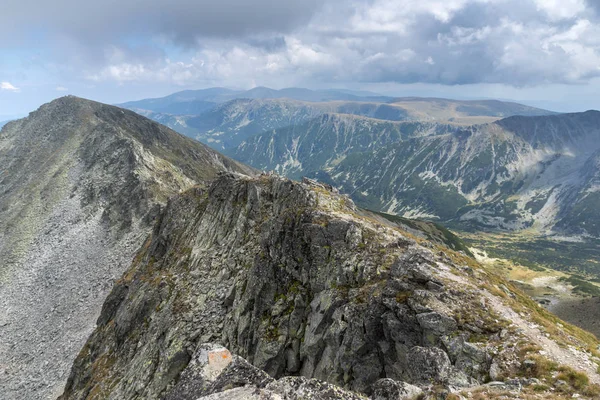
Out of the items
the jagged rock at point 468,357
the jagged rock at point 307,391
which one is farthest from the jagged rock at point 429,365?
the jagged rock at point 307,391

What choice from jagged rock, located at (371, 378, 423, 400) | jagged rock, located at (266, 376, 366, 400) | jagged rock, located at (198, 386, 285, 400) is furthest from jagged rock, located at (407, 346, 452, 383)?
jagged rock, located at (198, 386, 285, 400)

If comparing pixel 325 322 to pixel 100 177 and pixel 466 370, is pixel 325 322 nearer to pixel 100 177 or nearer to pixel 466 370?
pixel 466 370

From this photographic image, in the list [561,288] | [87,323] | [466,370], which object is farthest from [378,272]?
[561,288]

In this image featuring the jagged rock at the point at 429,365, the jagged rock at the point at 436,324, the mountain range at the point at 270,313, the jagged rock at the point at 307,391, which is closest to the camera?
the jagged rock at the point at 307,391

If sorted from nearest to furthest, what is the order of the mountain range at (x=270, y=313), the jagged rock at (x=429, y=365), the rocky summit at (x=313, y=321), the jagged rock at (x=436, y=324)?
1. the rocky summit at (x=313, y=321)
2. the mountain range at (x=270, y=313)
3. the jagged rock at (x=429, y=365)
4. the jagged rock at (x=436, y=324)

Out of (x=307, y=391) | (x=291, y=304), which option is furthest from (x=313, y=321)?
(x=307, y=391)

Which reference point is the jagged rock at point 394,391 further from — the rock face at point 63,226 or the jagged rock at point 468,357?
the rock face at point 63,226

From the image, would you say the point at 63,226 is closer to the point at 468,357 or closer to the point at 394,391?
the point at 394,391

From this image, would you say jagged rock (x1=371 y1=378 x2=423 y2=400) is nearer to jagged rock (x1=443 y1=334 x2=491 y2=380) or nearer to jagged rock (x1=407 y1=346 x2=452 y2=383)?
jagged rock (x1=407 y1=346 x2=452 y2=383)
